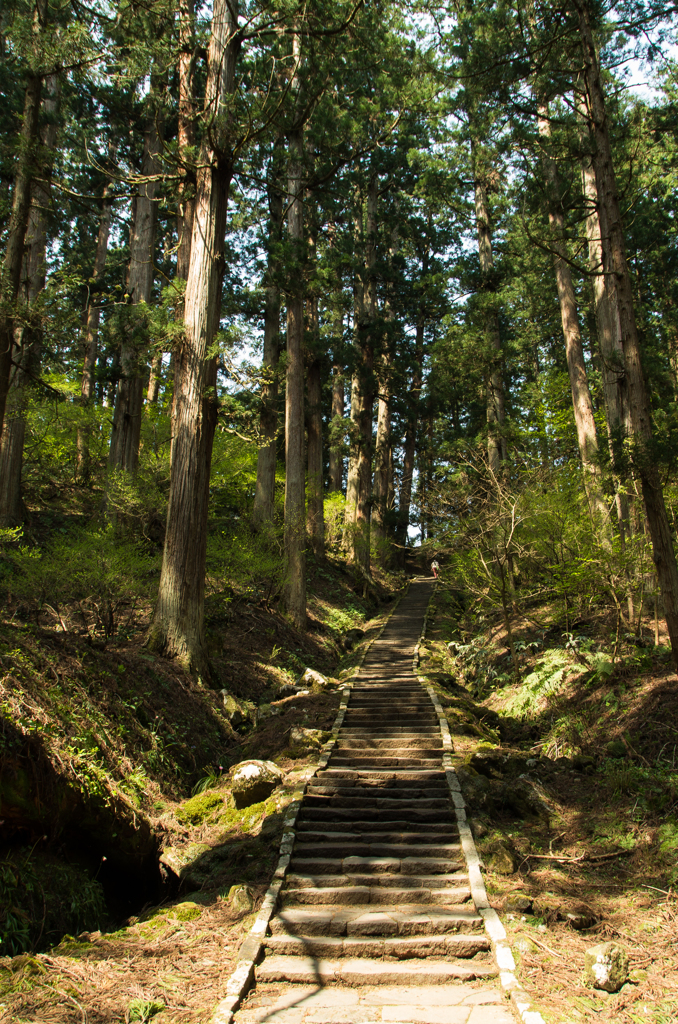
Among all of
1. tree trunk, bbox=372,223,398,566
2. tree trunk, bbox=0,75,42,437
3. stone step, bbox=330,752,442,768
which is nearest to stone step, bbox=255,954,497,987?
stone step, bbox=330,752,442,768

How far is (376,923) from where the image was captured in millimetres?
5141

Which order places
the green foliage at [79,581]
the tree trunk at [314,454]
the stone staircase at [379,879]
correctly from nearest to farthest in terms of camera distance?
the stone staircase at [379,879], the green foliage at [79,581], the tree trunk at [314,454]

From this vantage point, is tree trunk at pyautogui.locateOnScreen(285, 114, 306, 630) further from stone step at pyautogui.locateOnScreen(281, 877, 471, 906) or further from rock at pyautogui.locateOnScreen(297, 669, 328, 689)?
stone step at pyautogui.locateOnScreen(281, 877, 471, 906)

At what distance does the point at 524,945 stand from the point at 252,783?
333 centimetres

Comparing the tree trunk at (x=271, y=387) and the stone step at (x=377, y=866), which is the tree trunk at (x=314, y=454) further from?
the stone step at (x=377, y=866)

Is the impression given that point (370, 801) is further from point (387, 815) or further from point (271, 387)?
point (271, 387)

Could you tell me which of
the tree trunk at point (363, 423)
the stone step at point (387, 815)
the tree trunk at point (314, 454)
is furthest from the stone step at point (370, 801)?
the tree trunk at point (363, 423)

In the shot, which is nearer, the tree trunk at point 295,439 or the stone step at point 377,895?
the stone step at point 377,895

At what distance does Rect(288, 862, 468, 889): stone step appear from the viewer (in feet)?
18.8

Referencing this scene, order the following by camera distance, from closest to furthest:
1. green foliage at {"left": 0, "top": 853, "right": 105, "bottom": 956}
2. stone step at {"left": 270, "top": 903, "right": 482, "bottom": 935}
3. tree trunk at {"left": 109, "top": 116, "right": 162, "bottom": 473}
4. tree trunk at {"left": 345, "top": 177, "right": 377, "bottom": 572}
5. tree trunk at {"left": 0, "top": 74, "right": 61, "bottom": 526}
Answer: green foliage at {"left": 0, "top": 853, "right": 105, "bottom": 956} → stone step at {"left": 270, "top": 903, "right": 482, "bottom": 935} → tree trunk at {"left": 0, "top": 74, "right": 61, "bottom": 526} → tree trunk at {"left": 109, "top": 116, "right": 162, "bottom": 473} → tree trunk at {"left": 345, "top": 177, "right": 377, "bottom": 572}

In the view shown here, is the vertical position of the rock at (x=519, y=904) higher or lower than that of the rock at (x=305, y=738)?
lower

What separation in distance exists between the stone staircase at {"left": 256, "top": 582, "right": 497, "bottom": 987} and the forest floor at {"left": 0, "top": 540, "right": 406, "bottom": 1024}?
41 cm

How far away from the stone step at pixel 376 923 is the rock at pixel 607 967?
0.95 metres

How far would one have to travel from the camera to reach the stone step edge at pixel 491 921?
410 centimetres
